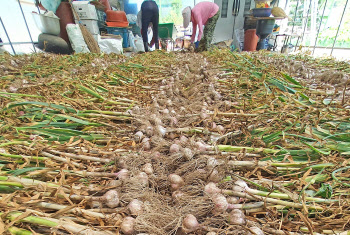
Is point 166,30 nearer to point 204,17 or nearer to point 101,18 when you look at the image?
point 204,17

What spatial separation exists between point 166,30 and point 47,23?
16.4 feet

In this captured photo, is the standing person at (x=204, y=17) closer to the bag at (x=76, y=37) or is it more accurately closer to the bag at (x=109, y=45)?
the bag at (x=109, y=45)

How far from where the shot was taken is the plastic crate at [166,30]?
8.35 m

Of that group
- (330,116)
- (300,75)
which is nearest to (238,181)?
(330,116)

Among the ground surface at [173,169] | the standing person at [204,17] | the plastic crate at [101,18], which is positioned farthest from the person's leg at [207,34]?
the ground surface at [173,169]

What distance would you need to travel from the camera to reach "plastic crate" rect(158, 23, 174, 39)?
835 centimetres

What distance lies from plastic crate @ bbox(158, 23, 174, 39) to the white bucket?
4668 mm

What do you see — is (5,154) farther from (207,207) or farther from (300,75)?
(300,75)

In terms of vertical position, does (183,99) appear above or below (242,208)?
below

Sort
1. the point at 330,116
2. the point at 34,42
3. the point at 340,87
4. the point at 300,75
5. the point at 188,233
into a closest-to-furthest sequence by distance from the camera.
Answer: the point at 188,233 → the point at 330,116 → the point at 340,87 → the point at 300,75 → the point at 34,42

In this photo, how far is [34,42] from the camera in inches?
207

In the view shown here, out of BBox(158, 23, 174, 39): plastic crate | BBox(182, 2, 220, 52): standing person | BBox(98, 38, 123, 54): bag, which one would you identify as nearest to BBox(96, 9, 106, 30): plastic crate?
BBox(98, 38, 123, 54): bag

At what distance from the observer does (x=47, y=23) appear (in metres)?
4.53

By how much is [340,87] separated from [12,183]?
2661 millimetres
